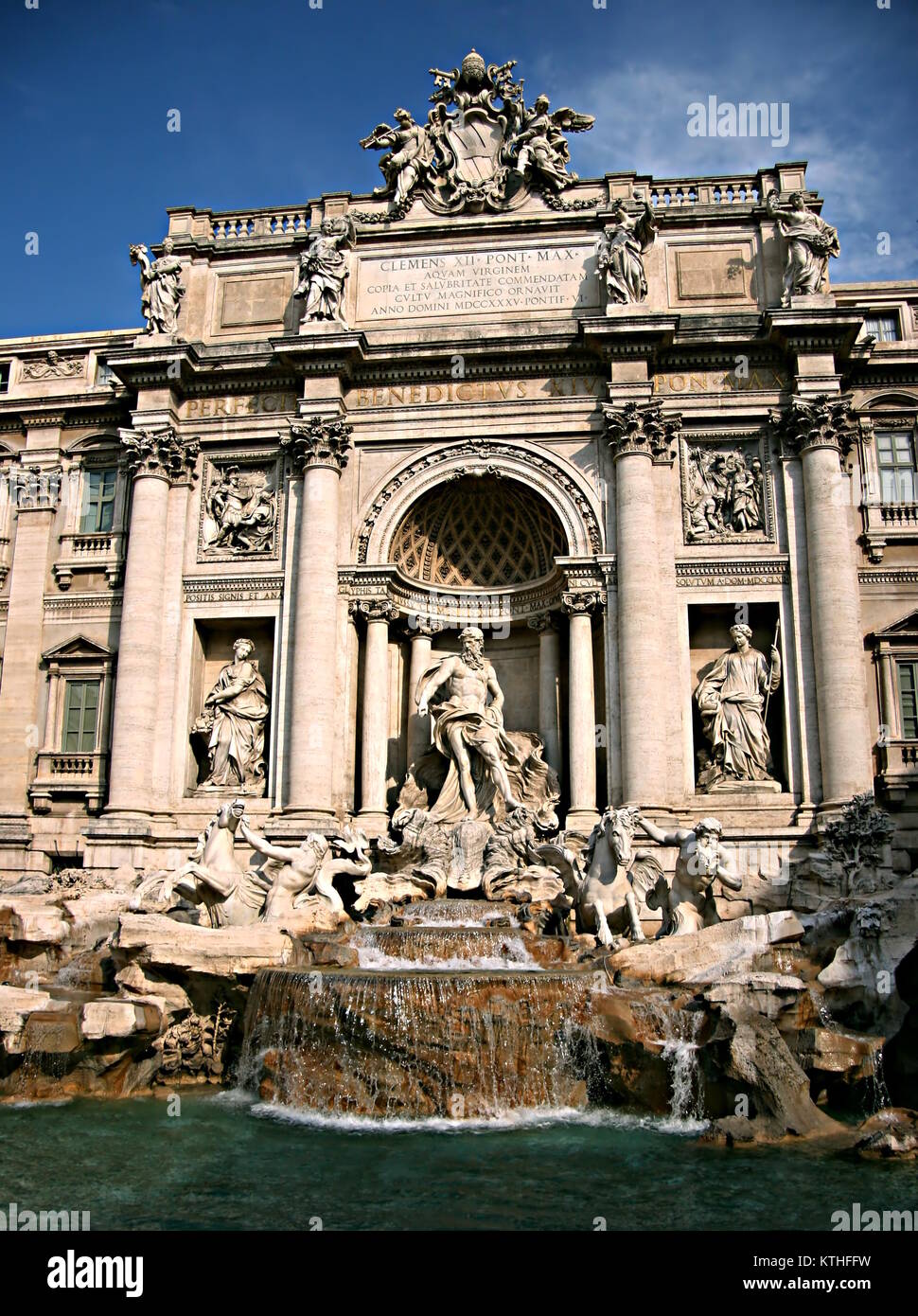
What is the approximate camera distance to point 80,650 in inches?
945

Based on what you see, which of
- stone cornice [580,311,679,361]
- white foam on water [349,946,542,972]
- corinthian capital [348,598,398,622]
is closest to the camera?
white foam on water [349,946,542,972]

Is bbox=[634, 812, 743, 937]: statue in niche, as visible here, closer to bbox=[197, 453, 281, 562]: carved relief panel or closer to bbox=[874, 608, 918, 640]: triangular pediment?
bbox=[874, 608, 918, 640]: triangular pediment

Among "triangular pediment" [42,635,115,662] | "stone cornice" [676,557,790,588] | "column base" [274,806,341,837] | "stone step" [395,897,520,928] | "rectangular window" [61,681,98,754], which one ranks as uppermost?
"stone cornice" [676,557,790,588]

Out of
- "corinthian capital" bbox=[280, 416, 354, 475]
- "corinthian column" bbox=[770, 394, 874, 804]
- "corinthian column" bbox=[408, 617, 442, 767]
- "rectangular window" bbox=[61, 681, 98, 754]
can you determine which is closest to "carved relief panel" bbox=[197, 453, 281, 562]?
"corinthian capital" bbox=[280, 416, 354, 475]

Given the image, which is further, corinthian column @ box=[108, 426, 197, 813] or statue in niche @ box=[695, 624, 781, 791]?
corinthian column @ box=[108, 426, 197, 813]

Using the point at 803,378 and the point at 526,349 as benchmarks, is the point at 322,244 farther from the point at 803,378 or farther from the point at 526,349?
the point at 803,378

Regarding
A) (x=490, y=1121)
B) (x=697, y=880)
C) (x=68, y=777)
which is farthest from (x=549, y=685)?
(x=490, y=1121)

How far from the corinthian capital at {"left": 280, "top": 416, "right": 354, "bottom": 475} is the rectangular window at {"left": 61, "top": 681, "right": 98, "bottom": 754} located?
21.5 ft

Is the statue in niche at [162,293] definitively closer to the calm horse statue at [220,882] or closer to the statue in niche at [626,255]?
the statue in niche at [626,255]

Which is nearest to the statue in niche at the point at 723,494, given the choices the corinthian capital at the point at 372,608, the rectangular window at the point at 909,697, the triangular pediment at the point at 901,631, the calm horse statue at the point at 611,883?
the triangular pediment at the point at 901,631

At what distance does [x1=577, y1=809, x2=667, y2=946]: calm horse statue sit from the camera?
55.5 feet

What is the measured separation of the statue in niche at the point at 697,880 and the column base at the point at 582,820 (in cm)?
369

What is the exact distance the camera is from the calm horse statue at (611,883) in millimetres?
16922

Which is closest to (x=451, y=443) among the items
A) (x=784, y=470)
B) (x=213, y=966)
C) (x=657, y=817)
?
(x=784, y=470)
